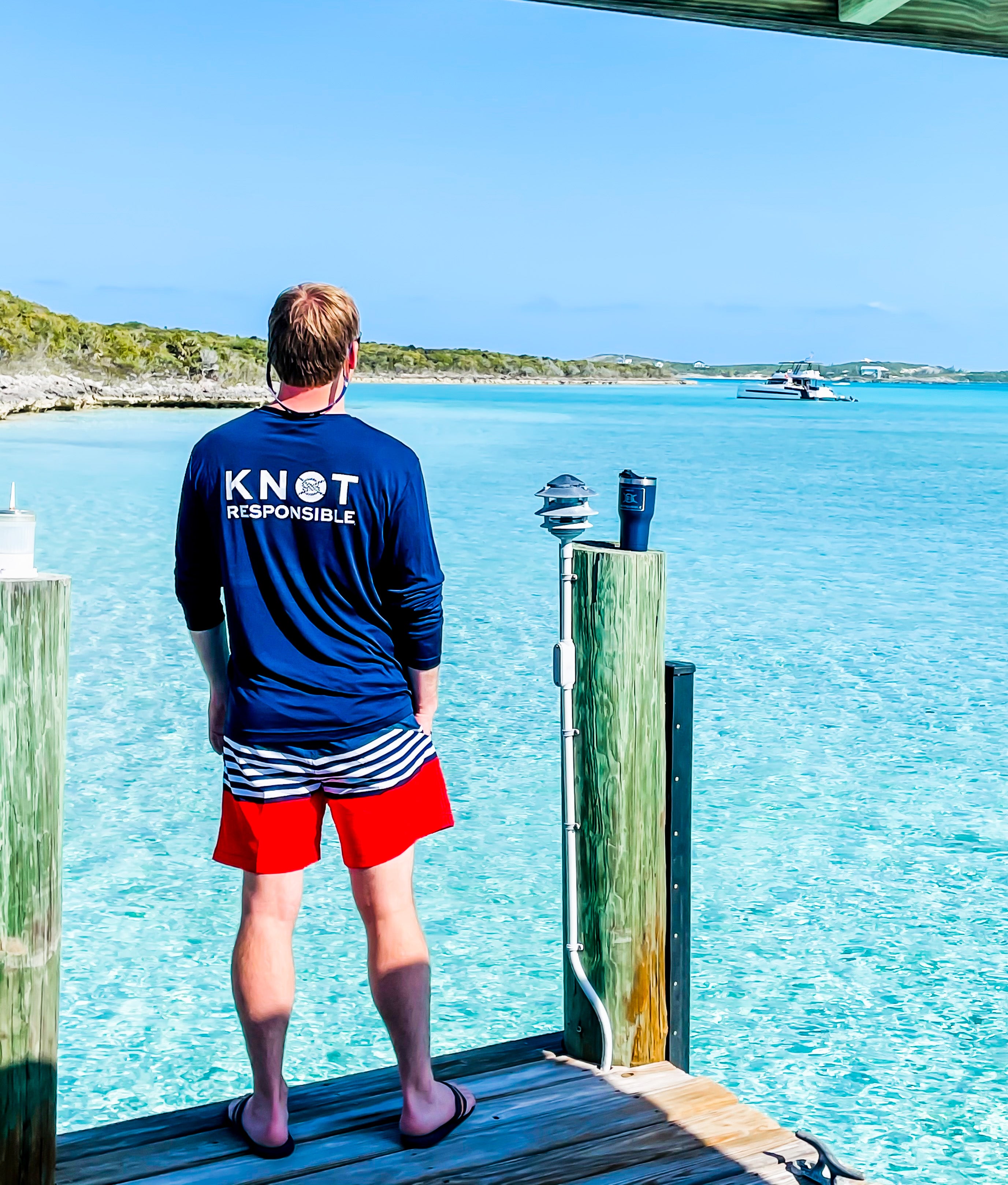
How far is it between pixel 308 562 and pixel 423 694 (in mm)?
328

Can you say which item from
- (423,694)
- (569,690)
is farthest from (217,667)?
(569,690)

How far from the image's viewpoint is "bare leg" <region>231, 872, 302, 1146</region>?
1.97 meters

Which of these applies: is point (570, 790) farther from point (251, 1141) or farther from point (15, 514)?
point (15, 514)

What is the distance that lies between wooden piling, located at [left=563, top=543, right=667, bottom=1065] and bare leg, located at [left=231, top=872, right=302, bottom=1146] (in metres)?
0.63

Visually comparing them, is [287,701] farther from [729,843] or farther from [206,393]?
[206,393]

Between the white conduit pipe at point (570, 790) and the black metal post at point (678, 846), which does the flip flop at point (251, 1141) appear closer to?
the white conduit pipe at point (570, 790)

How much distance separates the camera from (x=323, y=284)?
189 centimetres

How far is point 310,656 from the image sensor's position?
1.90 m

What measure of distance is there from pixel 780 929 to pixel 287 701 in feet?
11.7

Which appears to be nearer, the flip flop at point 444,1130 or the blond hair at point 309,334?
the blond hair at point 309,334

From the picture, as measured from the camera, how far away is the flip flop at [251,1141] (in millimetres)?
2061

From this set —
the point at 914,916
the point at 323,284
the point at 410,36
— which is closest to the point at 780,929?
the point at 914,916

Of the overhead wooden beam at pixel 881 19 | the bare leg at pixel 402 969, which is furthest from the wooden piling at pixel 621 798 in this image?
the overhead wooden beam at pixel 881 19

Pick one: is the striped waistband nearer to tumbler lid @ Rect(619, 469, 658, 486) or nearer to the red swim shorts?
the red swim shorts
